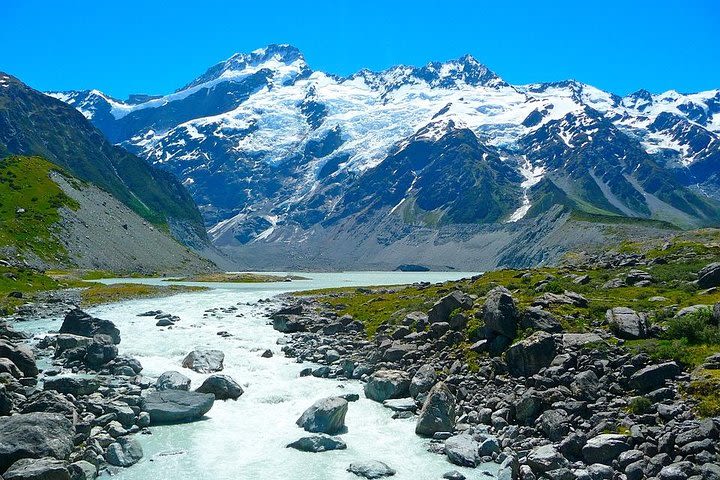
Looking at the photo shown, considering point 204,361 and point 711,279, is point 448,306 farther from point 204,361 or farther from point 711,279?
point 204,361

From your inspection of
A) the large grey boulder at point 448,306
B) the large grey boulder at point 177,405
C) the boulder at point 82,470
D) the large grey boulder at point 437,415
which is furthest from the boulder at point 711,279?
the boulder at point 82,470

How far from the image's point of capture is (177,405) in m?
34.8

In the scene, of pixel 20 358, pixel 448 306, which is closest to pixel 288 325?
pixel 448 306

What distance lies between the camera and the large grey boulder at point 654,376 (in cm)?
2976

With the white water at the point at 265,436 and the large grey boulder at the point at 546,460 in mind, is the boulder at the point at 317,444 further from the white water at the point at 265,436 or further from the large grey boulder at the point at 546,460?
the large grey boulder at the point at 546,460

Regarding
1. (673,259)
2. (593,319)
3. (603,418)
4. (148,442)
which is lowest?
(148,442)

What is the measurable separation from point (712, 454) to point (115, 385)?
33.7 meters

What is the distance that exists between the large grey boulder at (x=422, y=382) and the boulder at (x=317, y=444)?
8678 millimetres

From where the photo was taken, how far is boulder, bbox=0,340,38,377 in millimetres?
38156

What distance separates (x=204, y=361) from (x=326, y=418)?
18.0 m

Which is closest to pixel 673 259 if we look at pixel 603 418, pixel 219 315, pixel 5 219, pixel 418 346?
pixel 418 346

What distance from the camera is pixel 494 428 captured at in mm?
31562

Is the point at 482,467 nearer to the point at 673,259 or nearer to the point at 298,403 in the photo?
the point at 298,403

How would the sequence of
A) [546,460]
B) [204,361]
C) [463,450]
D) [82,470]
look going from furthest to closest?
1. [204,361]
2. [463,450]
3. [546,460]
4. [82,470]
